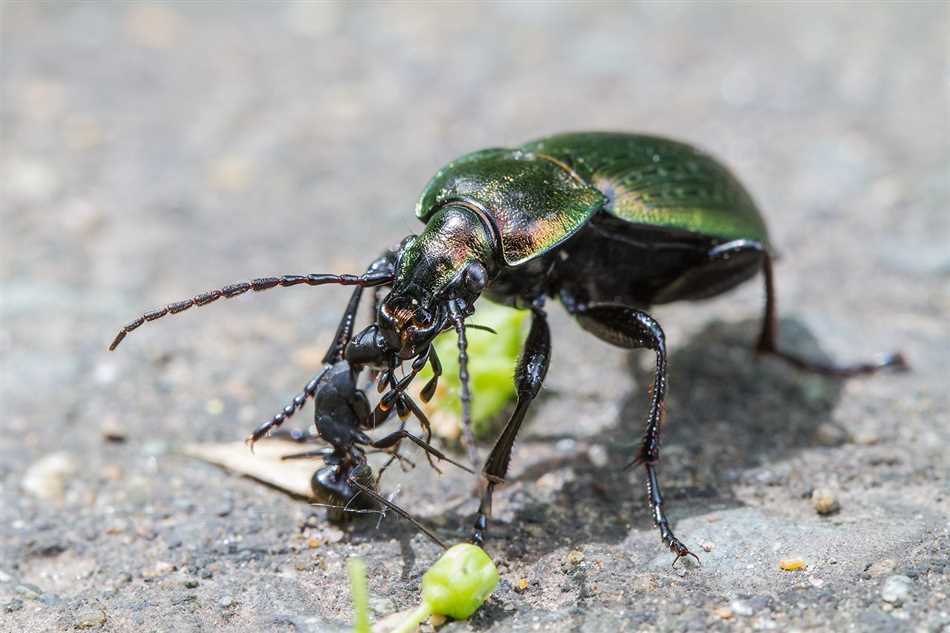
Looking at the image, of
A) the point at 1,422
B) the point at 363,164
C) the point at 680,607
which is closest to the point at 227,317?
the point at 1,422

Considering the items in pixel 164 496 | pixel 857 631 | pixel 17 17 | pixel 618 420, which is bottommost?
pixel 857 631

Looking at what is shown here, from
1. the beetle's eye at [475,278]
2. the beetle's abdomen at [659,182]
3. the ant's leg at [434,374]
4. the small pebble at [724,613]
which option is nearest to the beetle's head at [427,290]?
the beetle's eye at [475,278]

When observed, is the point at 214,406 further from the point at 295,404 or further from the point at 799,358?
the point at 799,358

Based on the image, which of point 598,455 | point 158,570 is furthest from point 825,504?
point 158,570

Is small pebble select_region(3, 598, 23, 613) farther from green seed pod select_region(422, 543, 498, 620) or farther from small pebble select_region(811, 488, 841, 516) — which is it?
small pebble select_region(811, 488, 841, 516)

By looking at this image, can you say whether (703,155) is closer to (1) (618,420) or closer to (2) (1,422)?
(1) (618,420)

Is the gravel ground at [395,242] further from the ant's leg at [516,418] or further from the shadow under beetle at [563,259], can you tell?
the shadow under beetle at [563,259]

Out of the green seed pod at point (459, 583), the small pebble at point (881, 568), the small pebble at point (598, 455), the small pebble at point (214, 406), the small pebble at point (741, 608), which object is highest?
the small pebble at point (214, 406)
